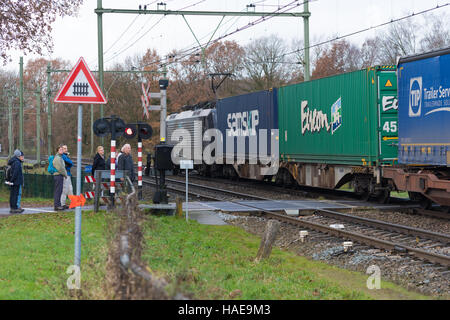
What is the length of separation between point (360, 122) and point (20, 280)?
12.4 meters

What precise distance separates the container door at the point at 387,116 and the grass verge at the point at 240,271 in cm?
614

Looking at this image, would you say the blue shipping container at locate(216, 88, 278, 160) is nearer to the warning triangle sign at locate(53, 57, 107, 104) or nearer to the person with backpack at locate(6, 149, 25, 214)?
the person with backpack at locate(6, 149, 25, 214)

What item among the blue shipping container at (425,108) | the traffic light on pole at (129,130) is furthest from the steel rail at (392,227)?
the traffic light on pole at (129,130)

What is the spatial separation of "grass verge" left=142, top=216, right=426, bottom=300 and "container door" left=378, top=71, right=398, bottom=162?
6.14 meters

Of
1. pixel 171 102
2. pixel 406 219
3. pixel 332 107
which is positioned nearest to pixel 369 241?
pixel 406 219

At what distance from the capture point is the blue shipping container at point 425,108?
1374cm

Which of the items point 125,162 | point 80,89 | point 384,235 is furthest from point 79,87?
point 125,162

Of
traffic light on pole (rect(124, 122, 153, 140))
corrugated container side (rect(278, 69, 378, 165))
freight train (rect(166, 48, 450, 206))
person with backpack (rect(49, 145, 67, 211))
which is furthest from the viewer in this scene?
corrugated container side (rect(278, 69, 378, 165))

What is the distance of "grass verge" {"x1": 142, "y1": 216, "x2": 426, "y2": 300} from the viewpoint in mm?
7086

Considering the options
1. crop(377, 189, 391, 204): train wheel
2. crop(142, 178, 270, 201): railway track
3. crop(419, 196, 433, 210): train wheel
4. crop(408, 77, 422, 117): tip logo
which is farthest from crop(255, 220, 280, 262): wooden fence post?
crop(142, 178, 270, 201): railway track

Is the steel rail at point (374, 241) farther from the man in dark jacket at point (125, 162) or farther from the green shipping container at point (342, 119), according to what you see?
the man in dark jacket at point (125, 162)

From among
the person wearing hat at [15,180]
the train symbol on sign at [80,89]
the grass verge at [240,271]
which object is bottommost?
the grass verge at [240,271]

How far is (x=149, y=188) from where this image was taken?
26.9m

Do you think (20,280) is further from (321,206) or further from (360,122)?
(360,122)
